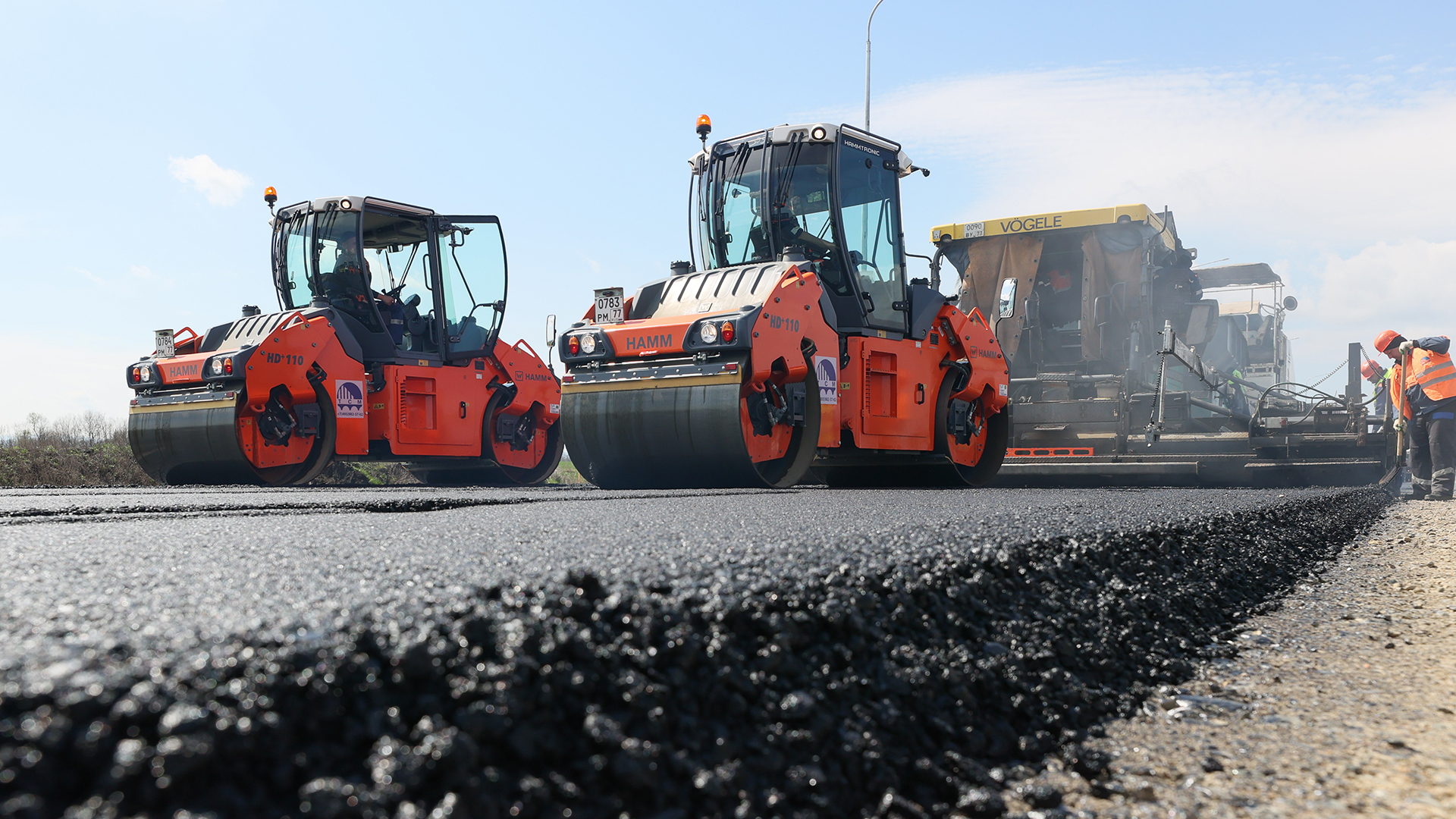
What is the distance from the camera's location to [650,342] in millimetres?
5633

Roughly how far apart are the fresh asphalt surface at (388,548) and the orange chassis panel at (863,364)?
65.5 inches

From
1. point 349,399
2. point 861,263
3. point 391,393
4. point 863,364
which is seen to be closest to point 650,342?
point 863,364

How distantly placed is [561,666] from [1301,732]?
4.54 feet

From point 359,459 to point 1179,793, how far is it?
8136mm

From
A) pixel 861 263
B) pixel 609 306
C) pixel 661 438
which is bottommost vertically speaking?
pixel 661 438

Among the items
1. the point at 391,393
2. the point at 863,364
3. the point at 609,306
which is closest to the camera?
the point at 609,306

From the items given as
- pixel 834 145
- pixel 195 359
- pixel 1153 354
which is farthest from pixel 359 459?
pixel 1153 354

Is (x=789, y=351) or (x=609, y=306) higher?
(x=609, y=306)

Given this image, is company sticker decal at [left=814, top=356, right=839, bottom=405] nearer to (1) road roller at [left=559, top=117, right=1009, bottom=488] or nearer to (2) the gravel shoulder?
(1) road roller at [left=559, top=117, right=1009, bottom=488]

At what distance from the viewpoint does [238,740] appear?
2.90 ft

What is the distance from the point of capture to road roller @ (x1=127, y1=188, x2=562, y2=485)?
7738 millimetres

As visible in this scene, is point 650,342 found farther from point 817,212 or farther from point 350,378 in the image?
point 350,378

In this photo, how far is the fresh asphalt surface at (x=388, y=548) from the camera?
3.91 feet

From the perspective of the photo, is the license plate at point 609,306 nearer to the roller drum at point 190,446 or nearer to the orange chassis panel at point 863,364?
the orange chassis panel at point 863,364
